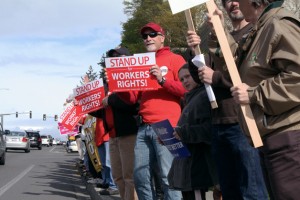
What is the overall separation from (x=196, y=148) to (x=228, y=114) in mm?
756

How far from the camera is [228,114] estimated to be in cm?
387

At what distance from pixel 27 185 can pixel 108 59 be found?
27.5ft

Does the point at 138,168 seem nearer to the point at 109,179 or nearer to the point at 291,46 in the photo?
the point at 291,46

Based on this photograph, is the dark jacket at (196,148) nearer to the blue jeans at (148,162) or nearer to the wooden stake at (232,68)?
the blue jeans at (148,162)

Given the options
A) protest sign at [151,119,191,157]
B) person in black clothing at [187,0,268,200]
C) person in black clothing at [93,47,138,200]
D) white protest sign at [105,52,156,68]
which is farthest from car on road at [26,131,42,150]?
person in black clothing at [187,0,268,200]

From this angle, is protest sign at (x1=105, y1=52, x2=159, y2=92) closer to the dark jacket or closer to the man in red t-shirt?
the man in red t-shirt

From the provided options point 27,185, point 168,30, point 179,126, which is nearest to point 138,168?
point 179,126

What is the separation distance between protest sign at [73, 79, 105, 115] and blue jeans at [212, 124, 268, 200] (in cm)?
387

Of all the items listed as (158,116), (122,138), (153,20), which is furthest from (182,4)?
(153,20)

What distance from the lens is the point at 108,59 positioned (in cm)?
579

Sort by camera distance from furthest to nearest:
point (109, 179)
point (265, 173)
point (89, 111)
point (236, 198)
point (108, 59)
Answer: point (109, 179)
point (89, 111)
point (108, 59)
point (236, 198)
point (265, 173)

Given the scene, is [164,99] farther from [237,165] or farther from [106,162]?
[106,162]

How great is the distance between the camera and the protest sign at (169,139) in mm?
4543

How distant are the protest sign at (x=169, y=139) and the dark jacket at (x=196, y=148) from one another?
5 centimetres
